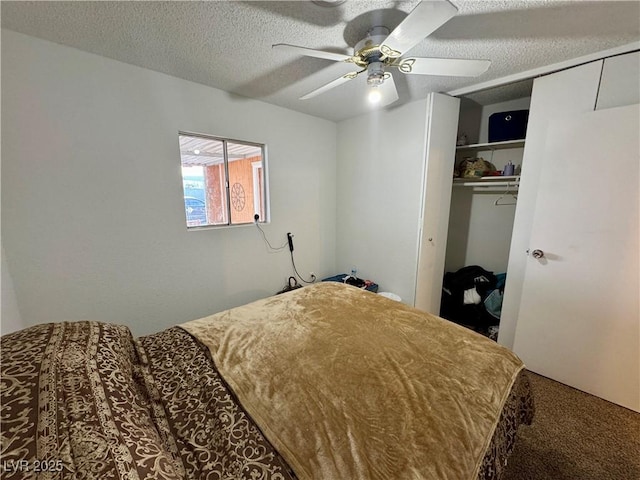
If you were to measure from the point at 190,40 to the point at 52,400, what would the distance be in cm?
187

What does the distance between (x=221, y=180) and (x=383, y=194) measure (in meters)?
1.76

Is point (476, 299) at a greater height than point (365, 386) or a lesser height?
lesser

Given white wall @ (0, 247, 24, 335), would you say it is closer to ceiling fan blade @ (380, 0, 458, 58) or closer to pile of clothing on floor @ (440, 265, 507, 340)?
ceiling fan blade @ (380, 0, 458, 58)

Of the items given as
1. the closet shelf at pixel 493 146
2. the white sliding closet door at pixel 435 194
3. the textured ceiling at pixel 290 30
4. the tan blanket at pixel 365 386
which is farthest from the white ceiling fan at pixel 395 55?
the tan blanket at pixel 365 386

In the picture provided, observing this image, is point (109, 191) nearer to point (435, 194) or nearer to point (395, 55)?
point (395, 55)

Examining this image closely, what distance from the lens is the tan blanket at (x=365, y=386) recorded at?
750 millimetres

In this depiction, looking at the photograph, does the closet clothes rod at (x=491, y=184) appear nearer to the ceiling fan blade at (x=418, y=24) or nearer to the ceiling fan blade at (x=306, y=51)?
the ceiling fan blade at (x=418, y=24)

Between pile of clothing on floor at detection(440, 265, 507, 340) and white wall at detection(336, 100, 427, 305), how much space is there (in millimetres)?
553

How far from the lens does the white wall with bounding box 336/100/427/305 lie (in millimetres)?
2625

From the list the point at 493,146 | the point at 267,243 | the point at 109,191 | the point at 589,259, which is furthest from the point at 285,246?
the point at 589,259

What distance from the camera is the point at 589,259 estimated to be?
5.83 feet

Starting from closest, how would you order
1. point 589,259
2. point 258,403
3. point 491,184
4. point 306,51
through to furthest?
point 258,403 < point 306,51 < point 589,259 < point 491,184

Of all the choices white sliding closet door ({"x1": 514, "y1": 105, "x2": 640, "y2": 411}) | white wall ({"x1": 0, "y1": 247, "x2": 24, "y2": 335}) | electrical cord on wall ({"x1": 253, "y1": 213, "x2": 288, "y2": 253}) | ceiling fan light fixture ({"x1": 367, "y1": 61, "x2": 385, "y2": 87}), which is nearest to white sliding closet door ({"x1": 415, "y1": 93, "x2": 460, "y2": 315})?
white sliding closet door ({"x1": 514, "y1": 105, "x2": 640, "y2": 411})

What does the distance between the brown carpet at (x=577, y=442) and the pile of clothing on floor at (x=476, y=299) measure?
31.3 inches
